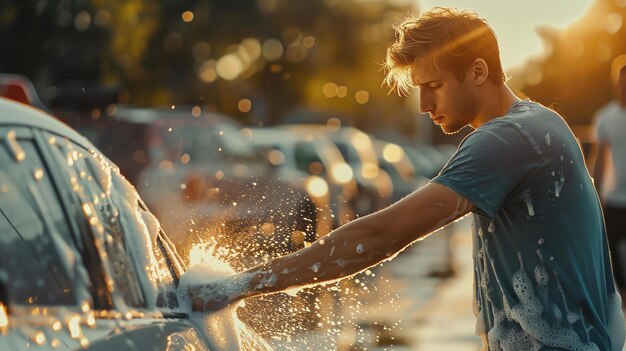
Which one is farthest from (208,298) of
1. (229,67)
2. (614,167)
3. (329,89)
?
(329,89)

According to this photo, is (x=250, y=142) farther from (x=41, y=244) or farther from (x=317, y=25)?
(x=317, y=25)

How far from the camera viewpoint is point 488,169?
358cm

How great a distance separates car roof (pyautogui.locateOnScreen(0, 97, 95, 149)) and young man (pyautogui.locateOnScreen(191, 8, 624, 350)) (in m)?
0.51

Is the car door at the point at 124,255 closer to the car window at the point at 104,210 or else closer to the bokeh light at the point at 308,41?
the car window at the point at 104,210

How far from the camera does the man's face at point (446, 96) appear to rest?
12.3ft

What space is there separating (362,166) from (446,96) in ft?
62.9

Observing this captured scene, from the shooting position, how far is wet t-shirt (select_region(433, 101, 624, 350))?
3598mm

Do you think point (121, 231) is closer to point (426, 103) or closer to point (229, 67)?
point (426, 103)

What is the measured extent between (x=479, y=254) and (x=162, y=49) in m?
39.0

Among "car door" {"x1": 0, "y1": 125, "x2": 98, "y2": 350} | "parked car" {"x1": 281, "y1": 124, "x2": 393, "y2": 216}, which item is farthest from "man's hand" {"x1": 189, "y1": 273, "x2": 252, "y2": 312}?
"parked car" {"x1": 281, "y1": 124, "x2": 393, "y2": 216}

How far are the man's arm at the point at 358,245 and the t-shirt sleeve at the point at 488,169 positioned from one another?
0.10ft

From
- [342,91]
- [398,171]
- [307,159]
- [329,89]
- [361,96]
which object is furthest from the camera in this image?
[342,91]

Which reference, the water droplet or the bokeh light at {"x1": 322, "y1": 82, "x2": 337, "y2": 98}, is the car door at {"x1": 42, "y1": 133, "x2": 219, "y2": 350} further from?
the bokeh light at {"x1": 322, "y1": 82, "x2": 337, "y2": 98}

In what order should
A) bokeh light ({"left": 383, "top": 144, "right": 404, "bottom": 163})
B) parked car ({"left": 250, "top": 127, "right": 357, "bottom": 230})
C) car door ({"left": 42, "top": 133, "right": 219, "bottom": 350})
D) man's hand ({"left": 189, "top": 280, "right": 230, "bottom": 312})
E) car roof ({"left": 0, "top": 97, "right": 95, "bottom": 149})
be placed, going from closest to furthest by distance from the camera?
car roof ({"left": 0, "top": 97, "right": 95, "bottom": 149}) < car door ({"left": 42, "top": 133, "right": 219, "bottom": 350}) < man's hand ({"left": 189, "top": 280, "right": 230, "bottom": 312}) < parked car ({"left": 250, "top": 127, "right": 357, "bottom": 230}) < bokeh light ({"left": 383, "top": 144, "right": 404, "bottom": 163})
